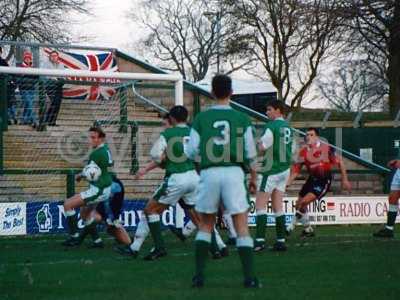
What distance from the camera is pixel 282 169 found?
14805 millimetres

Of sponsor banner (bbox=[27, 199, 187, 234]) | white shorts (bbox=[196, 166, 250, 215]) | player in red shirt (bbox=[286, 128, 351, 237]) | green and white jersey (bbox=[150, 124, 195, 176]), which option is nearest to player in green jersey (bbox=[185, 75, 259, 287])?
white shorts (bbox=[196, 166, 250, 215])

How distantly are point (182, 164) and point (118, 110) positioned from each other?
744cm

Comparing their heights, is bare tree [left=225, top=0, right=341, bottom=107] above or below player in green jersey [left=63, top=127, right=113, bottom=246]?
above

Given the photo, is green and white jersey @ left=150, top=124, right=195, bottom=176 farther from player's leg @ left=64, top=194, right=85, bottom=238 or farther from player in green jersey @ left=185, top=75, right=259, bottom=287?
player in green jersey @ left=185, top=75, right=259, bottom=287

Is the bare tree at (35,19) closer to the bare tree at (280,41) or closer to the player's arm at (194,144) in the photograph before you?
the bare tree at (280,41)

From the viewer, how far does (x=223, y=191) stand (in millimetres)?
9977

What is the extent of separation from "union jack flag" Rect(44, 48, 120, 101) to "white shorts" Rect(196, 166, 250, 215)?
378 inches

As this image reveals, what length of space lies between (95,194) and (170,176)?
2.02 metres

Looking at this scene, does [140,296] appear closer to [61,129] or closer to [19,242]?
[19,242]

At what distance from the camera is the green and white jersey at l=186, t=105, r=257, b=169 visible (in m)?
9.99

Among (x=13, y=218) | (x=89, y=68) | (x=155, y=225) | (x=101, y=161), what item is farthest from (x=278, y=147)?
(x=89, y=68)

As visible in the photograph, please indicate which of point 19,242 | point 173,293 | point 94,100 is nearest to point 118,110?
point 94,100

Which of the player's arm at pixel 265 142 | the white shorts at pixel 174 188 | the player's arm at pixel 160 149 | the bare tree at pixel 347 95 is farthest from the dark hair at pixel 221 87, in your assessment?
the bare tree at pixel 347 95

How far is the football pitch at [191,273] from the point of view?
957cm
